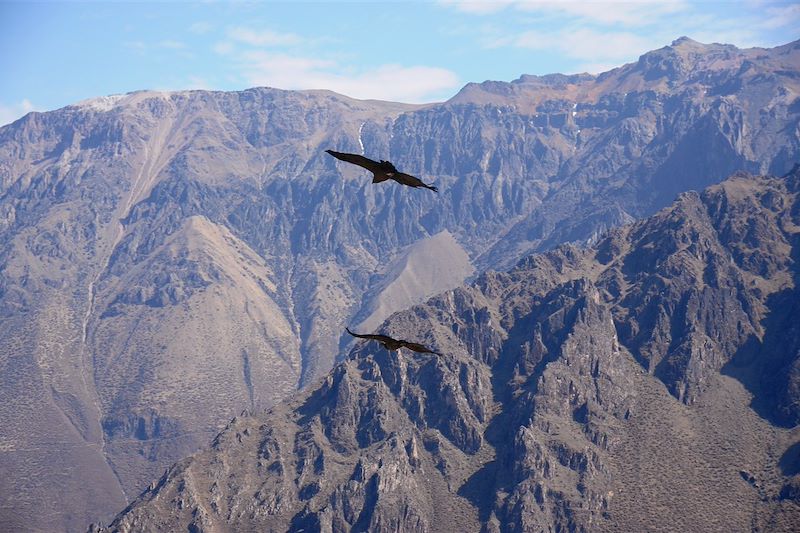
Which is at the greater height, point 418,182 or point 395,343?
point 418,182

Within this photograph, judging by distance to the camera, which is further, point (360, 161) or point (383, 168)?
point (383, 168)

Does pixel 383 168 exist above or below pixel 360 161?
below

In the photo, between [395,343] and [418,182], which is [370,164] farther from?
[395,343]

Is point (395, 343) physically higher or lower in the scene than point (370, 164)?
lower

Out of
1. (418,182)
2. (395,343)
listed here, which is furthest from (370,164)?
(395,343)
